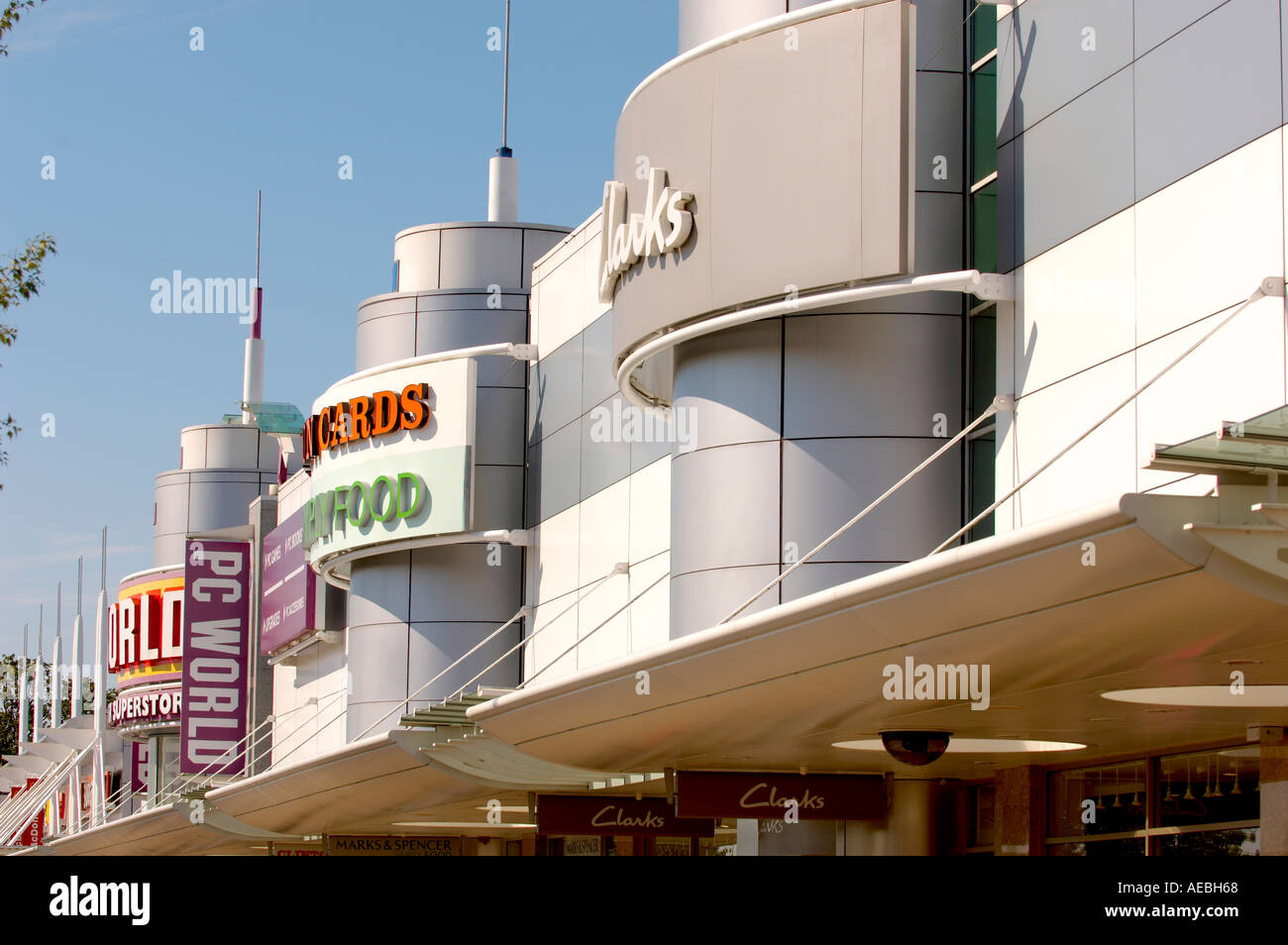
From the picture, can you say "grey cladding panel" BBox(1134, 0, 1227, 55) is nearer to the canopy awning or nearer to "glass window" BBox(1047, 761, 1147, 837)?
the canopy awning

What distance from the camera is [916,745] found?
14320mm

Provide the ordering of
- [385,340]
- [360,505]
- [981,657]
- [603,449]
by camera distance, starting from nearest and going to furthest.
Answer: [981,657] → [603,449] → [360,505] → [385,340]

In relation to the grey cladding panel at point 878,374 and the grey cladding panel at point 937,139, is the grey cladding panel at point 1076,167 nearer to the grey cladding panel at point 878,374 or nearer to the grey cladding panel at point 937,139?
the grey cladding panel at point 937,139

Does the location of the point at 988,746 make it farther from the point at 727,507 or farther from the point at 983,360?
the point at 983,360

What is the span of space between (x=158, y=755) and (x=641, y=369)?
35685 mm

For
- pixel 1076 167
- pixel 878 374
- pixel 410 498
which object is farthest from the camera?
pixel 410 498

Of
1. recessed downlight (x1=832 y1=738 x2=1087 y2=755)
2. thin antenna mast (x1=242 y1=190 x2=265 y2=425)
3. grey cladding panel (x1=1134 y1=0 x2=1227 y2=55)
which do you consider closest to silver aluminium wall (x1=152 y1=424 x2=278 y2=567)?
thin antenna mast (x1=242 y1=190 x2=265 y2=425)

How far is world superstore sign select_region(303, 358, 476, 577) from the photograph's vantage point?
26969 mm

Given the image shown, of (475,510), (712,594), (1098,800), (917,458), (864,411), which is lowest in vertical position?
(1098,800)

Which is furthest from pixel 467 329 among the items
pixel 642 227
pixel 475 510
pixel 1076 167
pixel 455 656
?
pixel 1076 167

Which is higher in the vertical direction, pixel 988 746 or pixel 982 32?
pixel 982 32

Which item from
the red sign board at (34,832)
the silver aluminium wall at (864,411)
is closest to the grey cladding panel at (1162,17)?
the silver aluminium wall at (864,411)

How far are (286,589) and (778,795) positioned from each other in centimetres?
2193
